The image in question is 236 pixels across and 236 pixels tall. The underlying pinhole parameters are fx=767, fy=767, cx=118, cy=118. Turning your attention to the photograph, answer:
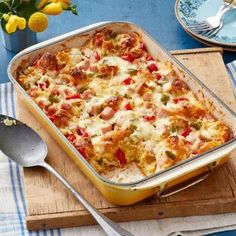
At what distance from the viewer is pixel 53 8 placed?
2869 millimetres

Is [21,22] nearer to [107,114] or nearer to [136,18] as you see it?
[107,114]

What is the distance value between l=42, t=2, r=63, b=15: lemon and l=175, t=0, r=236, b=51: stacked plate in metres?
0.57

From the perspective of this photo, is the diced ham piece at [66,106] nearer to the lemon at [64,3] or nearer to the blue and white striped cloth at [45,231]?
the blue and white striped cloth at [45,231]

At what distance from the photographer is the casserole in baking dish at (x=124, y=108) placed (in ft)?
7.76

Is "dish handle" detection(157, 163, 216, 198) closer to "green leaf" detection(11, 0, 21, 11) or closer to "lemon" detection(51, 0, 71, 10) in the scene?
"lemon" detection(51, 0, 71, 10)

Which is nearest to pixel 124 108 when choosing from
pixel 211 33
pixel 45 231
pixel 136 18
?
pixel 45 231

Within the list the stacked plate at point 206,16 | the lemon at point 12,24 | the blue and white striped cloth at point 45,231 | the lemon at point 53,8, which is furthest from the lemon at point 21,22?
the stacked plate at point 206,16

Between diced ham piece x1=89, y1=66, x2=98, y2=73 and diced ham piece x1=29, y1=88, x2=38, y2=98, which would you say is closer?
diced ham piece x1=29, y1=88, x2=38, y2=98

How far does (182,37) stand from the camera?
3.23 m

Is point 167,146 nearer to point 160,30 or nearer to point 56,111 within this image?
point 56,111

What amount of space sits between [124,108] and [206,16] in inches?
34.4

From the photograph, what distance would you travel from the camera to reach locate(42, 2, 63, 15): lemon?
2867mm

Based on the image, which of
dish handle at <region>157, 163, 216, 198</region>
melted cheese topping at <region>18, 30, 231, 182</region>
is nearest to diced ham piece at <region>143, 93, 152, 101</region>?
melted cheese topping at <region>18, 30, 231, 182</region>

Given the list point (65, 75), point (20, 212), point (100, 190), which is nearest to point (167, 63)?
point (65, 75)
